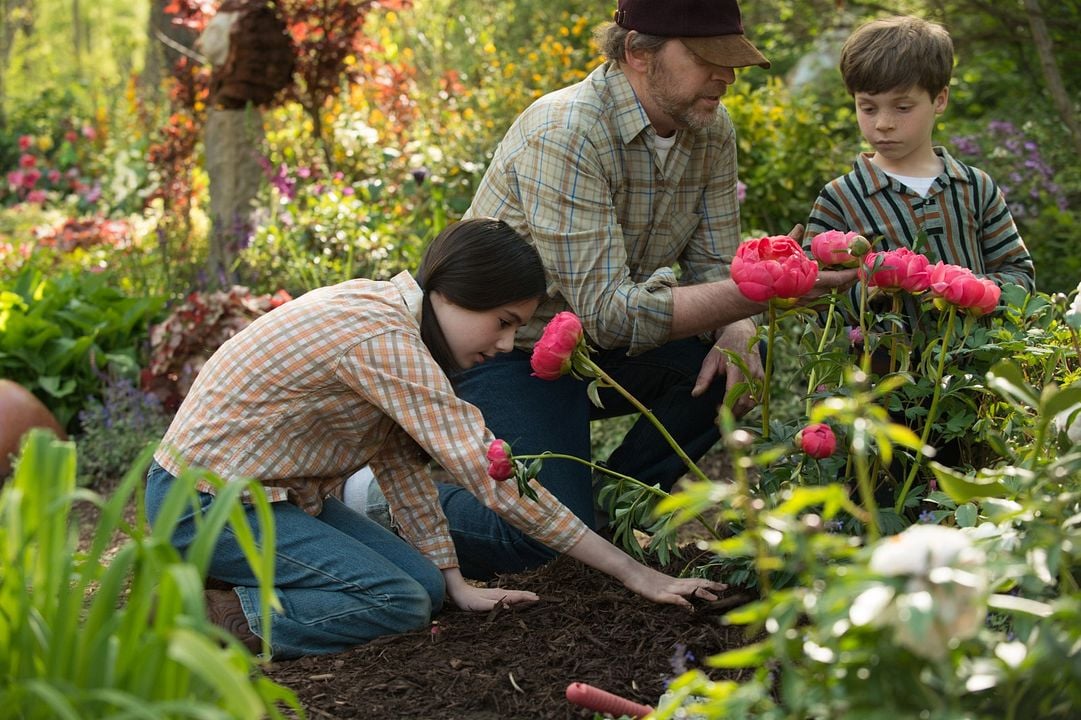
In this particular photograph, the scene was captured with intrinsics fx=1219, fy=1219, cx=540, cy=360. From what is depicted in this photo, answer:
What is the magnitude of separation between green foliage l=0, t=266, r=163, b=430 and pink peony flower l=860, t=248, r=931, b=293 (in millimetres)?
3305

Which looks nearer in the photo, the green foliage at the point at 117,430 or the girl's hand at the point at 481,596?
the girl's hand at the point at 481,596

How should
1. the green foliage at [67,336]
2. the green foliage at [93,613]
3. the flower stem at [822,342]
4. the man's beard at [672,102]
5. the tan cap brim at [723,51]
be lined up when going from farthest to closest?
the green foliage at [67,336] < the man's beard at [672,102] < the tan cap brim at [723,51] < the flower stem at [822,342] < the green foliage at [93,613]

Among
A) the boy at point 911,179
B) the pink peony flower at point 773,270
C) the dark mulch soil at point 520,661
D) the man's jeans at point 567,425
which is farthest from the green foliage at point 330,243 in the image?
the pink peony flower at point 773,270

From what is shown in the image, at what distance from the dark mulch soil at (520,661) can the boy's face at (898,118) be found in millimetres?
1204

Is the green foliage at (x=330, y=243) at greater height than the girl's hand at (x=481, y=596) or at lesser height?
lesser

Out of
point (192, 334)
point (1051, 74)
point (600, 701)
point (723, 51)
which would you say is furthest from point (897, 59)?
point (192, 334)

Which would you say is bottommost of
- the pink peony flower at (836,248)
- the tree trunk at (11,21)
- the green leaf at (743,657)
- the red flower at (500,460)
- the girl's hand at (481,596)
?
the tree trunk at (11,21)

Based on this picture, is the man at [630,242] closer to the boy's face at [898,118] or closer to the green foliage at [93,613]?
the boy's face at [898,118]

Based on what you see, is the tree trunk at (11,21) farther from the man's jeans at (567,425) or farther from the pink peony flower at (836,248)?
the pink peony flower at (836,248)

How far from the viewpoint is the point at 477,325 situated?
264cm

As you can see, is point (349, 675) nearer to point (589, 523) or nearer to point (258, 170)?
point (589, 523)

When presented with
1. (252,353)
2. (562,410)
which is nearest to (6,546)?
(252,353)

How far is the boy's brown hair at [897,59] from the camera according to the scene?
9.52ft

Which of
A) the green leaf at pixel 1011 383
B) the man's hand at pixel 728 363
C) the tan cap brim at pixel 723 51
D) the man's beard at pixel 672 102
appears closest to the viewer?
the green leaf at pixel 1011 383
